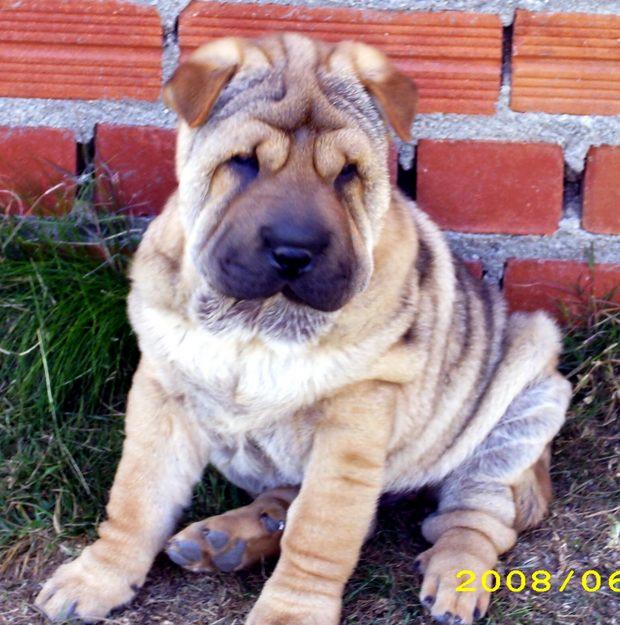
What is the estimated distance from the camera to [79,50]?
3252 mm

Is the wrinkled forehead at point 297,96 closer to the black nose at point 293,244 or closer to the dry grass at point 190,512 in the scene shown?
the black nose at point 293,244

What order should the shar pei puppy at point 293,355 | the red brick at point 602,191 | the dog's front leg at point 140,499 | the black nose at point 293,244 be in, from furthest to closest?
the red brick at point 602,191
the dog's front leg at point 140,499
the shar pei puppy at point 293,355
the black nose at point 293,244

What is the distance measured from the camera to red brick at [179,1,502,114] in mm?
3201

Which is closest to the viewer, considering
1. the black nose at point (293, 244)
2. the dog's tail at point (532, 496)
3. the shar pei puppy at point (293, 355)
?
the black nose at point (293, 244)

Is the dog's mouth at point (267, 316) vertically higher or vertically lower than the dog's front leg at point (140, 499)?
higher

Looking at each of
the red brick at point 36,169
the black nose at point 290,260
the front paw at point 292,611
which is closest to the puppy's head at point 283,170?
the black nose at point 290,260

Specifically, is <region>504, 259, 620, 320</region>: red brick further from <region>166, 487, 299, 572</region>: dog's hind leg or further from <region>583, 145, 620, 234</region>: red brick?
<region>166, 487, 299, 572</region>: dog's hind leg

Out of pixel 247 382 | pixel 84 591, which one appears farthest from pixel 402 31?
pixel 84 591

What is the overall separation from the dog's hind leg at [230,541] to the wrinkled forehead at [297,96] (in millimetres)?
995

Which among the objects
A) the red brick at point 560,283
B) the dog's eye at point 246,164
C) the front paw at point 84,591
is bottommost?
the front paw at point 84,591

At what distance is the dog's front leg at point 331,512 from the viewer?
2.63 metres

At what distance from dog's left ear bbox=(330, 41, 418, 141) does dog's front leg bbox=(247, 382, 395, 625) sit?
64 cm

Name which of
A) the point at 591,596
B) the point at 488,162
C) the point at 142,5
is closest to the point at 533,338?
the point at 488,162

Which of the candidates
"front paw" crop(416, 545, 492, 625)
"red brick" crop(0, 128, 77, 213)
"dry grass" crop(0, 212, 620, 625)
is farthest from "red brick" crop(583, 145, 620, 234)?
"red brick" crop(0, 128, 77, 213)
